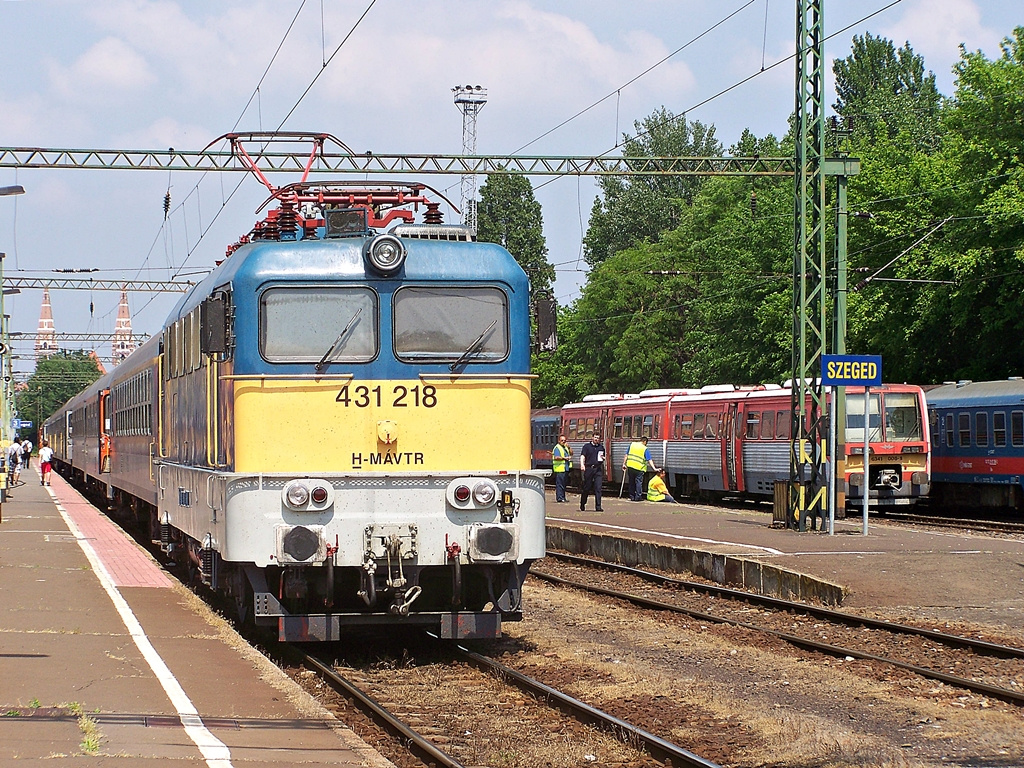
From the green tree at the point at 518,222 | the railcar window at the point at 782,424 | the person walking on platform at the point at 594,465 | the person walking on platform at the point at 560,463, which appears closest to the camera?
the person walking on platform at the point at 594,465

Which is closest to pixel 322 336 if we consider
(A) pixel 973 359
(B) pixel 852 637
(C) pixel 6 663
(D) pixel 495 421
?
(D) pixel 495 421

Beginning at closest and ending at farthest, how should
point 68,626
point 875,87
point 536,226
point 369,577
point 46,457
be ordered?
point 369,577, point 68,626, point 46,457, point 875,87, point 536,226

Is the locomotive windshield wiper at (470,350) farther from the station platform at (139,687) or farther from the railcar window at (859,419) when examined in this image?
the railcar window at (859,419)

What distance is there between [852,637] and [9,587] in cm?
852

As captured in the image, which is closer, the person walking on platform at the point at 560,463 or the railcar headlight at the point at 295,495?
the railcar headlight at the point at 295,495

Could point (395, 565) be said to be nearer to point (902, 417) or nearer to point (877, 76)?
point (902, 417)

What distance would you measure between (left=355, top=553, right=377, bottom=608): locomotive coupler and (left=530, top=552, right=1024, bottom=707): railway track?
12.7ft

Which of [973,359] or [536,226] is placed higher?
[536,226]

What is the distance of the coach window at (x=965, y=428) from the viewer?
31192mm

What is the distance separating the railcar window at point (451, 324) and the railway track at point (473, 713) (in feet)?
7.92

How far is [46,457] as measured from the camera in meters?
49.2

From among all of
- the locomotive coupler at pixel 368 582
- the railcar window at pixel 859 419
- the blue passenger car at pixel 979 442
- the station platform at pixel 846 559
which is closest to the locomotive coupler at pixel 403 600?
the locomotive coupler at pixel 368 582

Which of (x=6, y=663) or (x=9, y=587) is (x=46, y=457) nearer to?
(x=9, y=587)

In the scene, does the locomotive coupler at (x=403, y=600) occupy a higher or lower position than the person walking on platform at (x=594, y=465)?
lower
